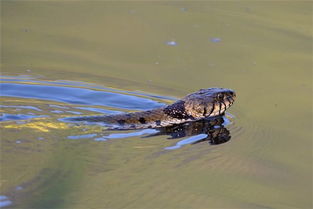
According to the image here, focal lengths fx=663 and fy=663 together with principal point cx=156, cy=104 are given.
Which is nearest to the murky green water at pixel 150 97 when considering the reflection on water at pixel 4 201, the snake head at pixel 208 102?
the reflection on water at pixel 4 201

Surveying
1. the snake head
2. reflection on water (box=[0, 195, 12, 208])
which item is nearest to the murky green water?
reflection on water (box=[0, 195, 12, 208])

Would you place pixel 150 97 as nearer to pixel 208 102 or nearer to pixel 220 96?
pixel 208 102

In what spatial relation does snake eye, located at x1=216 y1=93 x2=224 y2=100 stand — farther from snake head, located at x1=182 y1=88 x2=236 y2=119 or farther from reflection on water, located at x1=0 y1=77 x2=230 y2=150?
reflection on water, located at x1=0 y1=77 x2=230 y2=150

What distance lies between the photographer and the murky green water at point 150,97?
18.7ft

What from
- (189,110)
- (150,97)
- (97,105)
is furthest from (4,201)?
(150,97)

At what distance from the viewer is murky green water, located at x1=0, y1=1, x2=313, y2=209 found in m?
5.71

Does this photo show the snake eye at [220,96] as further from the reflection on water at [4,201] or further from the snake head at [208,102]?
the reflection on water at [4,201]

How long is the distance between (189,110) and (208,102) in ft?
0.82

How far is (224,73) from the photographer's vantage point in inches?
352

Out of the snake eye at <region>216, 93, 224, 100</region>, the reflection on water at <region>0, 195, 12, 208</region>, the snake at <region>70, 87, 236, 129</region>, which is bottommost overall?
the reflection on water at <region>0, 195, 12, 208</region>

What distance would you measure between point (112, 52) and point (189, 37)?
134 cm

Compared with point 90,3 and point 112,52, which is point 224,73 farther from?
point 90,3

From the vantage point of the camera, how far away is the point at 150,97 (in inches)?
323

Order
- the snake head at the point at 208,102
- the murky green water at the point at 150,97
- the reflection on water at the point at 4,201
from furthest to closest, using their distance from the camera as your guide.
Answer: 1. the snake head at the point at 208,102
2. the murky green water at the point at 150,97
3. the reflection on water at the point at 4,201
